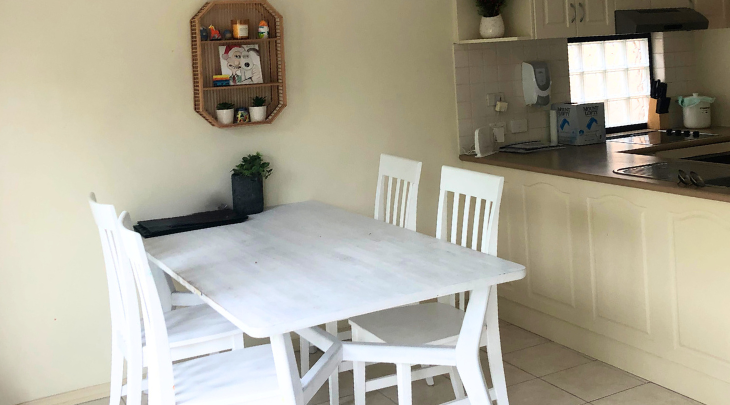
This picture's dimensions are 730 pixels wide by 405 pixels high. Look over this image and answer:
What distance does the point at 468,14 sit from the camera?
3.73 metres

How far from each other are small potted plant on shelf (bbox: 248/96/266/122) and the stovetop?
2007 mm

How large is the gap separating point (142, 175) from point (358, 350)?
53.6 inches

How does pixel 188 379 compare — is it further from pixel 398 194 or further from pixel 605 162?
pixel 605 162

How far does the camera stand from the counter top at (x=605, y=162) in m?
2.65

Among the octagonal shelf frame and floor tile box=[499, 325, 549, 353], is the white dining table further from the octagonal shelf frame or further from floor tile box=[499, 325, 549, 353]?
floor tile box=[499, 325, 549, 353]

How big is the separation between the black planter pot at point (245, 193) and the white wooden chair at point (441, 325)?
817 mm

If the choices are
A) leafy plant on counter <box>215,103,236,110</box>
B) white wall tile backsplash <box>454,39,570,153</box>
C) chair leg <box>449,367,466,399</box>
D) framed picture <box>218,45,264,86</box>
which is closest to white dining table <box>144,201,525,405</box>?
chair leg <box>449,367,466,399</box>

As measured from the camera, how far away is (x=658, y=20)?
376 cm

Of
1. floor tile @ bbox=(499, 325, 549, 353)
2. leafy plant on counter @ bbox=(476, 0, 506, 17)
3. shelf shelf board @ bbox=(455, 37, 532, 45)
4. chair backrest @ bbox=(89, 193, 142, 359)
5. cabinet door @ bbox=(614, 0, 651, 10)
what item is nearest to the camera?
chair backrest @ bbox=(89, 193, 142, 359)

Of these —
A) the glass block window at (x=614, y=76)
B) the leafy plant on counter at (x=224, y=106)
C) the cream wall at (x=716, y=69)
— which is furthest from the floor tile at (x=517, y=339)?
the cream wall at (x=716, y=69)

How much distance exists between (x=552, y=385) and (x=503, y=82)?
1.70 meters

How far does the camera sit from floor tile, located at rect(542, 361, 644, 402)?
9.37 ft

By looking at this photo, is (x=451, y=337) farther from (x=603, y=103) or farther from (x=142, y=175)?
(x=603, y=103)

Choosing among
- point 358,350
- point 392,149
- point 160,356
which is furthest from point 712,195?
point 160,356
